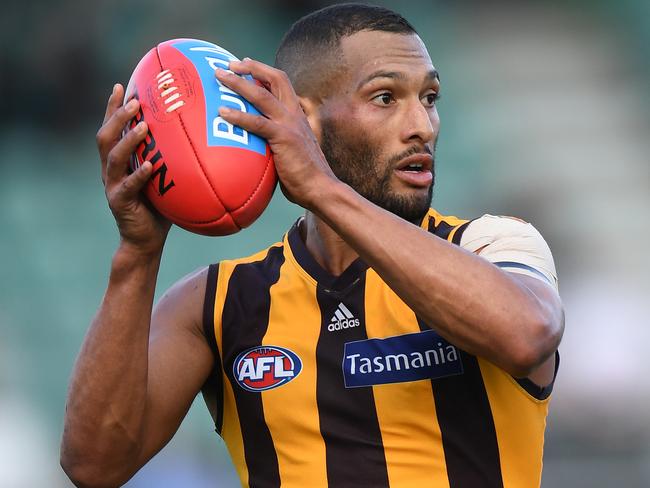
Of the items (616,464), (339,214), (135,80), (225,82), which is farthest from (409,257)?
(616,464)

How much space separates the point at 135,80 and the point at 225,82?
305mm

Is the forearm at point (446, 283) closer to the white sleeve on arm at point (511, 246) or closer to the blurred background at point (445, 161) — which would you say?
the white sleeve on arm at point (511, 246)

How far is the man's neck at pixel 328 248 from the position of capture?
3.21 metres

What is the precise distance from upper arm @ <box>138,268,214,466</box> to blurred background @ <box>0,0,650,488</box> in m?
4.23

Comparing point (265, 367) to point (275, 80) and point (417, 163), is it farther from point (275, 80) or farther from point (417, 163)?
point (275, 80)

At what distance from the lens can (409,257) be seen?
2.36m

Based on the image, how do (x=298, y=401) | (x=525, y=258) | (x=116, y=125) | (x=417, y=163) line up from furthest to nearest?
1. (x=417, y=163)
2. (x=298, y=401)
3. (x=525, y=258)
4. (x=116, y=125)

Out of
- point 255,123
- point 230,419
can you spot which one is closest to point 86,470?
point 230,419

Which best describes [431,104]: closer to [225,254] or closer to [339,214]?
[339,214]

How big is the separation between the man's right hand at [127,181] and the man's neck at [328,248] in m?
0.64

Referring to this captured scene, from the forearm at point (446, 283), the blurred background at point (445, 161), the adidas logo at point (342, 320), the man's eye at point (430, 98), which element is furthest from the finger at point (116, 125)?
the blurred background at point (445, 161)

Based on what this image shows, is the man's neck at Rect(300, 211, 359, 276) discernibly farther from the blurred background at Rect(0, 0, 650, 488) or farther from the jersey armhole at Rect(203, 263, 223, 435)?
the blurred background at Rect(0, 0, 650, 488)

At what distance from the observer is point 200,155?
8.27ft

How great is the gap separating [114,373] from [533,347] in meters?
1.16
